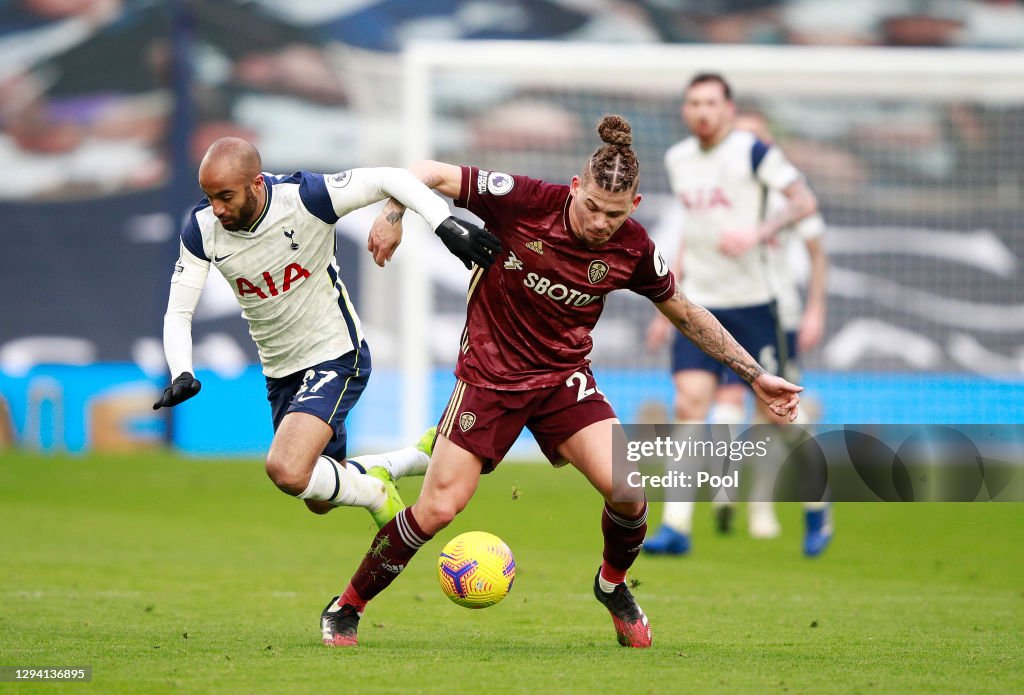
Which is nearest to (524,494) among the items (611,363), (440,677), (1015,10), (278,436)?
(611,363)

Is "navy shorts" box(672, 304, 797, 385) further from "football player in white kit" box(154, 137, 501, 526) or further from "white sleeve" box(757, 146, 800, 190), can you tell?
"football player in white kit" box(154, 137, 501, 526)

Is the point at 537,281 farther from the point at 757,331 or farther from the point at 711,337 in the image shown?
the point at 757,331

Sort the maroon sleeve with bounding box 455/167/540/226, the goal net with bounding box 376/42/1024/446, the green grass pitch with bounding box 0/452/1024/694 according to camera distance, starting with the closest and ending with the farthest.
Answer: the green grass pitch with bounding box 0/452/1024/694 < the maroon sleeve with bounding box 455/167/540/226 < the goal net with bounding box 376/42/1024/446

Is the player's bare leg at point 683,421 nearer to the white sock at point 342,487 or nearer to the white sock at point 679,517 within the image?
the white sock at point 679,517

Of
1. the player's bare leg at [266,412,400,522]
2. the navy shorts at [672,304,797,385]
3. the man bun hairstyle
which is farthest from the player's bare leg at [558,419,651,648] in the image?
the navy shorts at [672,304,797,385]

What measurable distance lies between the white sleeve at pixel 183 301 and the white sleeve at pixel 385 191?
689mm

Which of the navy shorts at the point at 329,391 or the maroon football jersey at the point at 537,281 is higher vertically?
the maroon football jersey at the point at 537,281

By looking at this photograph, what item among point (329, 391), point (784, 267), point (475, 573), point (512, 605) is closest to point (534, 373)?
point (475, 573)

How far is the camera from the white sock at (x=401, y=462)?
7.02m

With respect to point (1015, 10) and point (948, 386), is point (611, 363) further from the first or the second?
point (1015, 10)

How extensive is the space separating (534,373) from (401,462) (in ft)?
4.76

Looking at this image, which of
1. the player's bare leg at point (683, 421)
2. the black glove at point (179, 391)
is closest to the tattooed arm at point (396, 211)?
the black glove at point (179, 391)

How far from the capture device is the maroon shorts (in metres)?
5.78

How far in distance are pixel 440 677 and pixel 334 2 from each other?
18960mm
